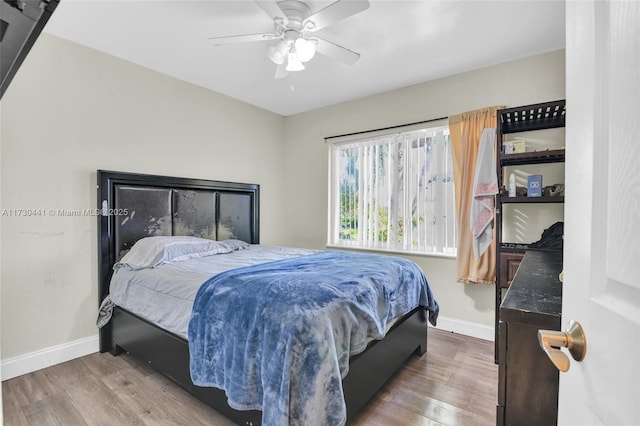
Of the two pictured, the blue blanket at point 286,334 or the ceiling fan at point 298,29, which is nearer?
the blue blanket at point 286,334

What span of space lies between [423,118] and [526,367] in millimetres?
2916

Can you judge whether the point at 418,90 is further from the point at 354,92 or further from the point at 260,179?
the point at 260,179

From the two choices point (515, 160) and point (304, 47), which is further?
point (515, 160)

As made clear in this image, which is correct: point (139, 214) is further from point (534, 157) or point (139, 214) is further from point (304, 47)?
point (534, 157)

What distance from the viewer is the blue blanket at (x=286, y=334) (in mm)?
1310

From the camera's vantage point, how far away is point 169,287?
79.5 inches

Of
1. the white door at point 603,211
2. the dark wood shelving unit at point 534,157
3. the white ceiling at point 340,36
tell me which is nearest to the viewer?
the white door at point 603,211

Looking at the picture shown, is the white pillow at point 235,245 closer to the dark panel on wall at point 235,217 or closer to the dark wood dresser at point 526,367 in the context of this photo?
the dark panel on wall at point 235,217

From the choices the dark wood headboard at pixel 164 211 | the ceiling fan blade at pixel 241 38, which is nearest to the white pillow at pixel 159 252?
the dark wood headboard at pixel 164 211

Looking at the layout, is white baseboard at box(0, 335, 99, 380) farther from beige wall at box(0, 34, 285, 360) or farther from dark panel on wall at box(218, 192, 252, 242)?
dark panel on wall at box(218, 192, 252, 242)

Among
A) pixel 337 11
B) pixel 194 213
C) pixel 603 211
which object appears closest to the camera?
pixel 603 211

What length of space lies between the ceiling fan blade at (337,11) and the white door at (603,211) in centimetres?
133

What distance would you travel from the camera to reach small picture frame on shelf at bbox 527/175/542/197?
7.96ft

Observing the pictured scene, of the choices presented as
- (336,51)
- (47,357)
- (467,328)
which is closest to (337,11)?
(336,51)
